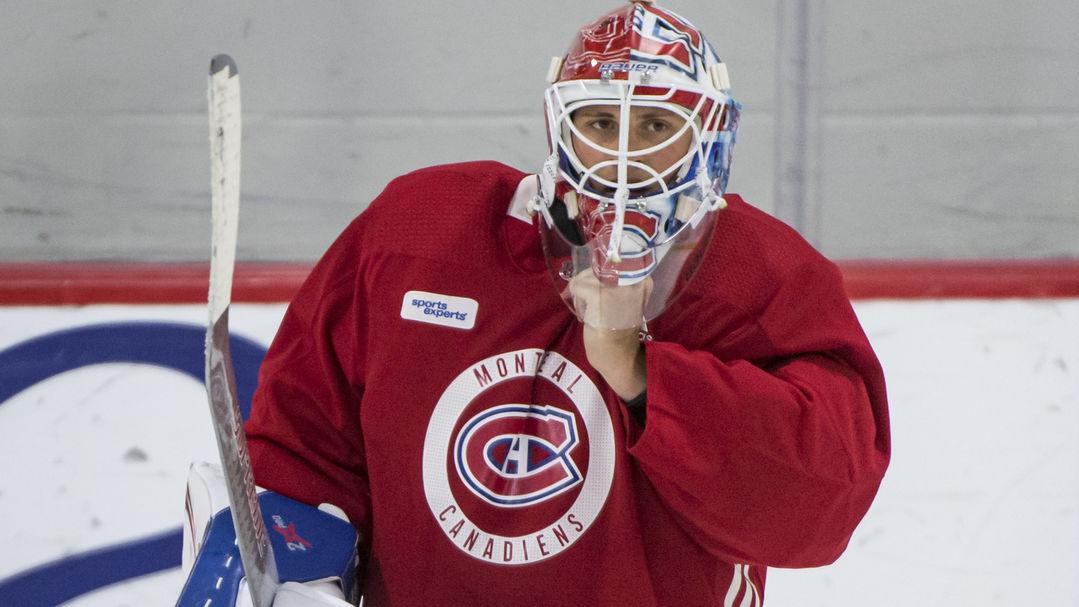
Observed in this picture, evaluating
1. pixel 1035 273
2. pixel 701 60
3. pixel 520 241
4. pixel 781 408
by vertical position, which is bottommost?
pixel 1035 273

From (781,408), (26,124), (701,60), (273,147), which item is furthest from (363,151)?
(781,408)

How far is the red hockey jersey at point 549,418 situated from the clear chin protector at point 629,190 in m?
0.06

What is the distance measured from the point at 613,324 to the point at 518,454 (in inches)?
8.3

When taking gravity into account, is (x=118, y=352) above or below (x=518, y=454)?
below

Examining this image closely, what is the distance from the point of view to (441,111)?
200 centimetres

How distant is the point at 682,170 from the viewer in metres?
1.18

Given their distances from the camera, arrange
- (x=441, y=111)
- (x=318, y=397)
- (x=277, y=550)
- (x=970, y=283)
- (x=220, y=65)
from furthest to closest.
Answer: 1. (x=441, y=111)
2. (x=970, y=283)
3. (x=318, y=397)
4. (x=277, y=550)
5. (x=220, y=65)

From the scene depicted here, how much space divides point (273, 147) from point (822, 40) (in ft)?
3.05

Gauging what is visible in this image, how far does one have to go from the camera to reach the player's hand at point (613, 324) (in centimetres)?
111

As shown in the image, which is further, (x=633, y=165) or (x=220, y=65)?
(x=633, y=165)

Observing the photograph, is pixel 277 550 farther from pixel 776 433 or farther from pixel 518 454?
pixel 776 433

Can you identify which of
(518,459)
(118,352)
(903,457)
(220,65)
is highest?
(220,65)

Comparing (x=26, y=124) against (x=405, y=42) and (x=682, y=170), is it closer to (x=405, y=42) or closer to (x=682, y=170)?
(x=405, y=42)

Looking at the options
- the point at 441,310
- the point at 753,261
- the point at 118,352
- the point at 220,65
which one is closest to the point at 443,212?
the point at 441,310
